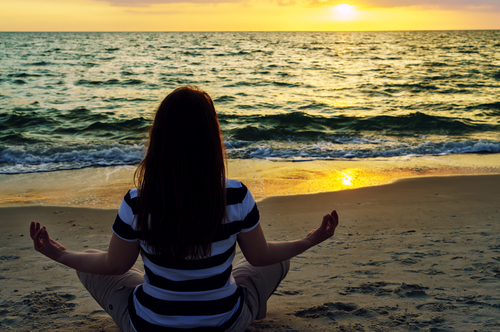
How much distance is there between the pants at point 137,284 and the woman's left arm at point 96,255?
9.7 inches

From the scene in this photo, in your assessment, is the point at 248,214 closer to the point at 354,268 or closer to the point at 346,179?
the point at 354,268

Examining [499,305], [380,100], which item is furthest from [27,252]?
[380,100]

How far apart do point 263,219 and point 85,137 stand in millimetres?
8149

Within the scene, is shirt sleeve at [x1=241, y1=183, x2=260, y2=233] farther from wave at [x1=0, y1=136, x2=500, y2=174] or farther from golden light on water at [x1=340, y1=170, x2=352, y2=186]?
wave at [x1=0, y1=136, x2=500, y2=174]

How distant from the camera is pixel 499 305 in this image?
8.36ft

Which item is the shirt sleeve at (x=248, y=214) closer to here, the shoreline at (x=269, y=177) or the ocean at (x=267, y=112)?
the shoreline at (x=269, y=177)

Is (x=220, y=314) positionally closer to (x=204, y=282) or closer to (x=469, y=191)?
(x=204, y=282)

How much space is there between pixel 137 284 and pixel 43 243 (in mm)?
524

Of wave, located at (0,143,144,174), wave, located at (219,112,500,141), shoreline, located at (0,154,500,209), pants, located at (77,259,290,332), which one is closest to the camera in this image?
pants, located at (77,259,290,332)

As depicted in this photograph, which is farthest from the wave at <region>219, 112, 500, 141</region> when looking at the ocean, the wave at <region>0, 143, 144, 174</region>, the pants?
the pants

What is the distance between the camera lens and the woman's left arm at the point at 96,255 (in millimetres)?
1719

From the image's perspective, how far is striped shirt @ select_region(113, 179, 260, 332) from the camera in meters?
1.65

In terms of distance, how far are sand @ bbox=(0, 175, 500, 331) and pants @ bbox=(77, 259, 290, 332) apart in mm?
476

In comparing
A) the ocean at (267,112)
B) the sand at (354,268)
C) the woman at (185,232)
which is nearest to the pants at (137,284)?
the woman at (185,232)
